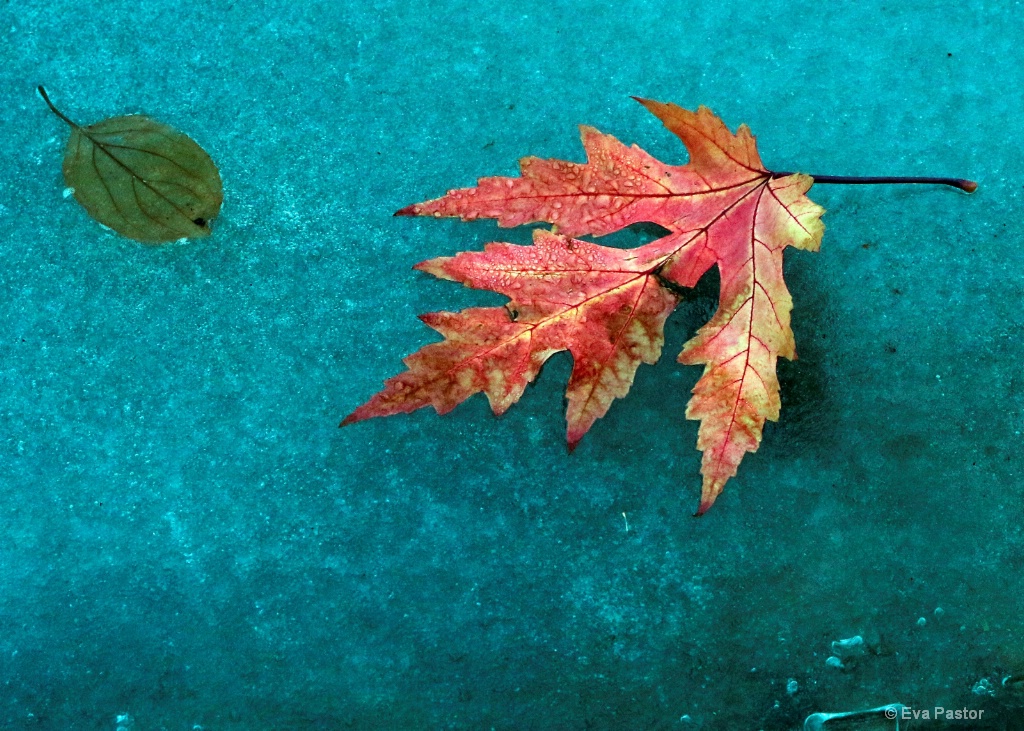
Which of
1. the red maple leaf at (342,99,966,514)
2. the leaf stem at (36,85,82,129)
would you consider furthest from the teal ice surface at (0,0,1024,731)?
the red maple leaf at (342,99,966,514)

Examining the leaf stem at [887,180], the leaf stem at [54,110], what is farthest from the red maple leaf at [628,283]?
the leaf stem at [54,110]

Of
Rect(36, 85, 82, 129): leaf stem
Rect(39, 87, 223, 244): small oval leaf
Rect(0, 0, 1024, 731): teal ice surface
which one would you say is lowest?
Rect(0, 0, 1024, 731): teal ice surface

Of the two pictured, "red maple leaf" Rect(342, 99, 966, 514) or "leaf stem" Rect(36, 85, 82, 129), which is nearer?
"red maple leaf" Rect(342, 99, 966, 514)

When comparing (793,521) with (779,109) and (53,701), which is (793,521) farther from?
(53,701)

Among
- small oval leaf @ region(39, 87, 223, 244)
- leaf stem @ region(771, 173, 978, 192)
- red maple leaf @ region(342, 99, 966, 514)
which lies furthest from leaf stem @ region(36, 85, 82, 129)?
leaf stem @ region(771, 173, 978, 192)

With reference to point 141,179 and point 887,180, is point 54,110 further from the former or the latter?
point 887,180

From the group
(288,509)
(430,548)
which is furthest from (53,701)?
(430,548)

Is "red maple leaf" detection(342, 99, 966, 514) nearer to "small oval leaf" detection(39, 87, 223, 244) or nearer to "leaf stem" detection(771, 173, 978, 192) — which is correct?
"leaf stem" detection(771, 173, 978, 192)

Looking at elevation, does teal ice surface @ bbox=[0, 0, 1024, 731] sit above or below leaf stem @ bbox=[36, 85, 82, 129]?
below
